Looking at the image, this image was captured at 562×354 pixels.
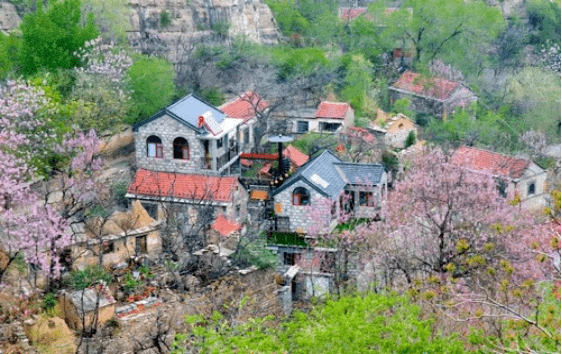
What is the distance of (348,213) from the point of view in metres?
36.4

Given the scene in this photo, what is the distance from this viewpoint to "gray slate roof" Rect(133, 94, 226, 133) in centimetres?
3603

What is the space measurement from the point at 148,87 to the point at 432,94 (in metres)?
18.9

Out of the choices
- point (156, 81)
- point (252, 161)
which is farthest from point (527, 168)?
point (156, 81)

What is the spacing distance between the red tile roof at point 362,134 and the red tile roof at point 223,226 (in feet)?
40.8

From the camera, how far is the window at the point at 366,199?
3688 centimetres

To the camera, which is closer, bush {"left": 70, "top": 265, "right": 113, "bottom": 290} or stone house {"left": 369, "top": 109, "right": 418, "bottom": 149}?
bush {"left": 70, "top": 265, "right": 113, "bottom": 290}

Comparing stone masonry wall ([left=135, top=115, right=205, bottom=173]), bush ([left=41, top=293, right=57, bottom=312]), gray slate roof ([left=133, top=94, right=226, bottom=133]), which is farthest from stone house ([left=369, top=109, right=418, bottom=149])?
bush ([left=41, top=293, right=57, bottom=312])

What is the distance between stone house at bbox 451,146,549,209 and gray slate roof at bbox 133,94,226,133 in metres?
10.6

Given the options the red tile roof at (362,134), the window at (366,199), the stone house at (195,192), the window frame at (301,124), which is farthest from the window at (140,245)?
the window frame at (301,124)

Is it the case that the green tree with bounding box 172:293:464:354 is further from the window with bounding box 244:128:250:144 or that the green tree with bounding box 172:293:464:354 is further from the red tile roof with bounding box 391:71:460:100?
the red tile roof with bounding box 391:71:460:100

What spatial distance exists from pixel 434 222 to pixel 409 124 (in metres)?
20.0

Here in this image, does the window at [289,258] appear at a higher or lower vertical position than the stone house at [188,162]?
lower

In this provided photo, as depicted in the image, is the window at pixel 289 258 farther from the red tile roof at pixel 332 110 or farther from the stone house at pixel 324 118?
the red tile roof at pixel 332 110

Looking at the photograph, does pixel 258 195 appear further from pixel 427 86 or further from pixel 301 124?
pixel 427 86
